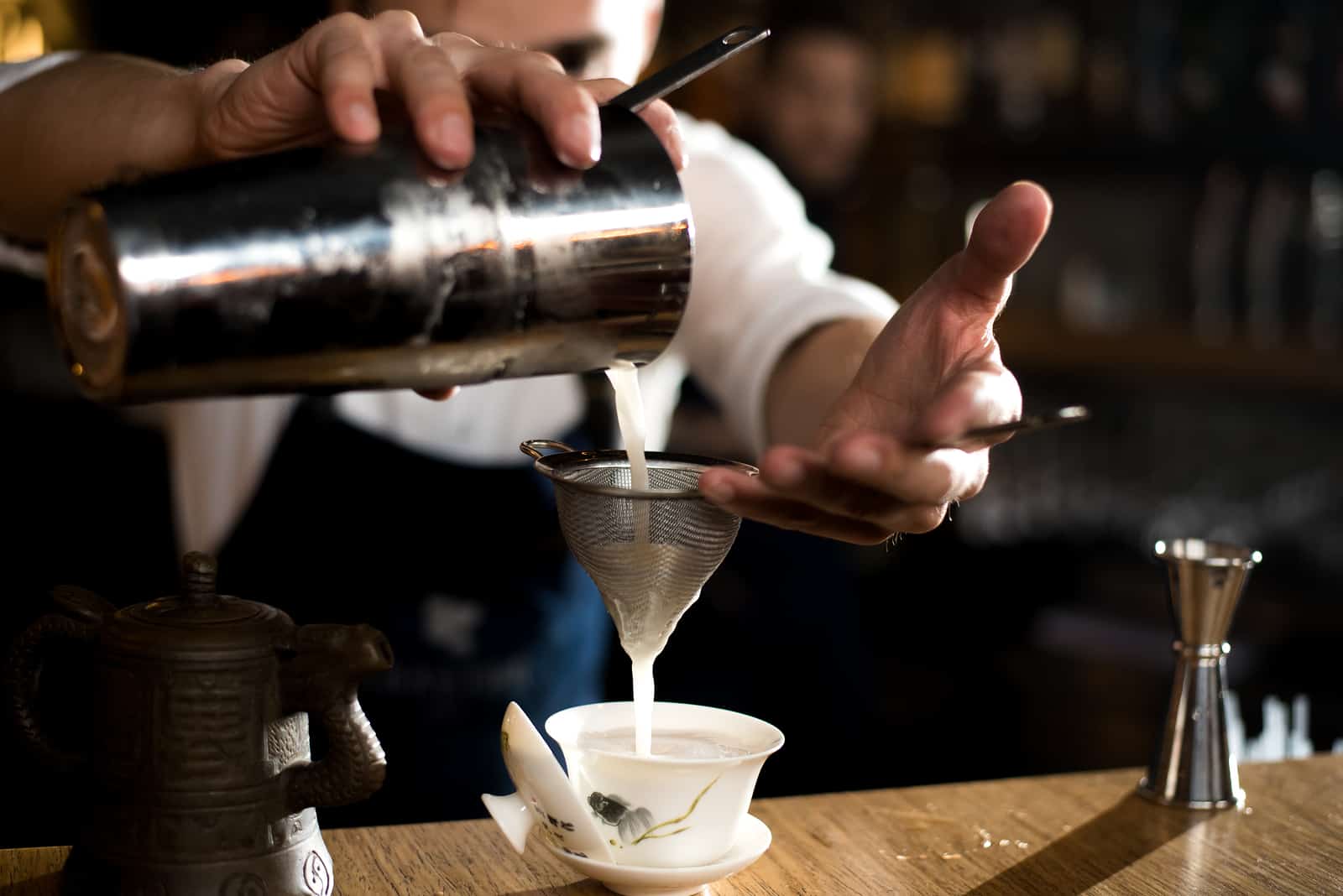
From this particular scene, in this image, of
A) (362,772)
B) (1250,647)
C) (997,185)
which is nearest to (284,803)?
(362,772)

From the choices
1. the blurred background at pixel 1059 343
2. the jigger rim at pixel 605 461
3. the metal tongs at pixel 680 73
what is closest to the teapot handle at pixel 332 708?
the jigger rim at pixel 605 461

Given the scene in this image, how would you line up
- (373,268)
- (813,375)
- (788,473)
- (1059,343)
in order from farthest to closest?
(1059,343), (813,375), (788,473), (373,268)

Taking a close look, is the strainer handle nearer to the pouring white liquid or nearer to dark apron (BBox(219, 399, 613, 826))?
the pouring white liquid

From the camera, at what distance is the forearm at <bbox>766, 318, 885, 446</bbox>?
5.66 feet

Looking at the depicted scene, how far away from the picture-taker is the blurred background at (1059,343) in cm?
383

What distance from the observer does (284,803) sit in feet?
3.77

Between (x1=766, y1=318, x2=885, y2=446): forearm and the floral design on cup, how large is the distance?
1.98 ft

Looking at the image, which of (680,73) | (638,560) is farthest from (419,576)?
(680,73)

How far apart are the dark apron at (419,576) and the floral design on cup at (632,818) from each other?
77cm

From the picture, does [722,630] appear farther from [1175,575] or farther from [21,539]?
[1175,575]

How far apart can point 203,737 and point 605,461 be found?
1.49 ft

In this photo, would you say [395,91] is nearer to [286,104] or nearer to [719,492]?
[286,104]

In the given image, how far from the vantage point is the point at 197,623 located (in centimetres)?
113

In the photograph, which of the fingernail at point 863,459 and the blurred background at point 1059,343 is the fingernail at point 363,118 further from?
the blurred background at point 1059,343
